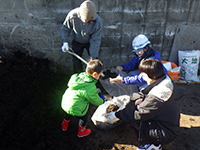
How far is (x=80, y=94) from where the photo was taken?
2061 mm

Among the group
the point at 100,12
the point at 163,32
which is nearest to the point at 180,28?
the point at 163,32

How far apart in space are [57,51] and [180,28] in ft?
9.69

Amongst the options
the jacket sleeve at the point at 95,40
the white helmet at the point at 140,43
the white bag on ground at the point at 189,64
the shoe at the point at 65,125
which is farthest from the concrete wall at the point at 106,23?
the shoe at the point at 65,125

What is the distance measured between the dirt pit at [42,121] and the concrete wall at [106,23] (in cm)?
55

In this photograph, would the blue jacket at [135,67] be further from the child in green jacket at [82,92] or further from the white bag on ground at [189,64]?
the white bag on ground at [189,64]

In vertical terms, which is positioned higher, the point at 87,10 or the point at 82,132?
the point at 87,10

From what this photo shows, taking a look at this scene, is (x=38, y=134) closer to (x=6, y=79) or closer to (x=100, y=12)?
(x=6, y=79)

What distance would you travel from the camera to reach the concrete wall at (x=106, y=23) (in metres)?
3.27

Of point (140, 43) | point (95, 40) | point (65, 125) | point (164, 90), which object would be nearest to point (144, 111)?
point (164, 90)

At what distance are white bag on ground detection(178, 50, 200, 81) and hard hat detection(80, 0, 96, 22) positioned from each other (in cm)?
261

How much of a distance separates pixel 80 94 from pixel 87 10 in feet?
4.32

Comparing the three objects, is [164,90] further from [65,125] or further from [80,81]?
[65,125]

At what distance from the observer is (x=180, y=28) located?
12.6 feet

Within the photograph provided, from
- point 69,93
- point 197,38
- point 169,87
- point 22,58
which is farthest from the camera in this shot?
point 197,38
